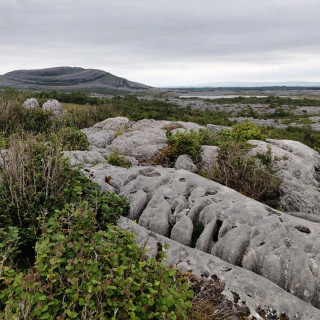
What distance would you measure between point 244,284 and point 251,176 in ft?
19.9

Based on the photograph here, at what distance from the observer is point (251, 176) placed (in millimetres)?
11203

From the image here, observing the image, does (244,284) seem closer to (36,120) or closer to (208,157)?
(208,157)

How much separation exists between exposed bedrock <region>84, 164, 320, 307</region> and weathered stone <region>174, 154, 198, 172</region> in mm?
2917

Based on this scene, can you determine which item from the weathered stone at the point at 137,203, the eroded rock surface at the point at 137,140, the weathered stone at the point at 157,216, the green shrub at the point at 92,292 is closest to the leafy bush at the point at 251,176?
the weathered stone at the point at 157,216

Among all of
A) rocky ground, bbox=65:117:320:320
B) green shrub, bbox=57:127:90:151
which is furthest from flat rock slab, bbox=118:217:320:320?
green shrub, bbox=57:127:90:151

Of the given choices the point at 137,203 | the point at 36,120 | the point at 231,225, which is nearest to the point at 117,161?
the point at 137,203

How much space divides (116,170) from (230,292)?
632 centimetres

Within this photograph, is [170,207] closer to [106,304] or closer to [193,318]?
[193,318]

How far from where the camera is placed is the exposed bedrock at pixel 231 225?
609cm

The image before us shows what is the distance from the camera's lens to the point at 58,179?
749 centimetres

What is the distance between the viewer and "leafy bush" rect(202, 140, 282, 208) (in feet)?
35.2

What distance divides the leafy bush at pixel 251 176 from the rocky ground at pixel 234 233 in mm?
611

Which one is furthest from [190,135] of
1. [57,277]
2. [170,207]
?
[57,277]

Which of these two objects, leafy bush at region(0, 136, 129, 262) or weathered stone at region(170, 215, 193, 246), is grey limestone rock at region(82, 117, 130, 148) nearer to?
leafy bush at region(0, 136, 129, 262)
